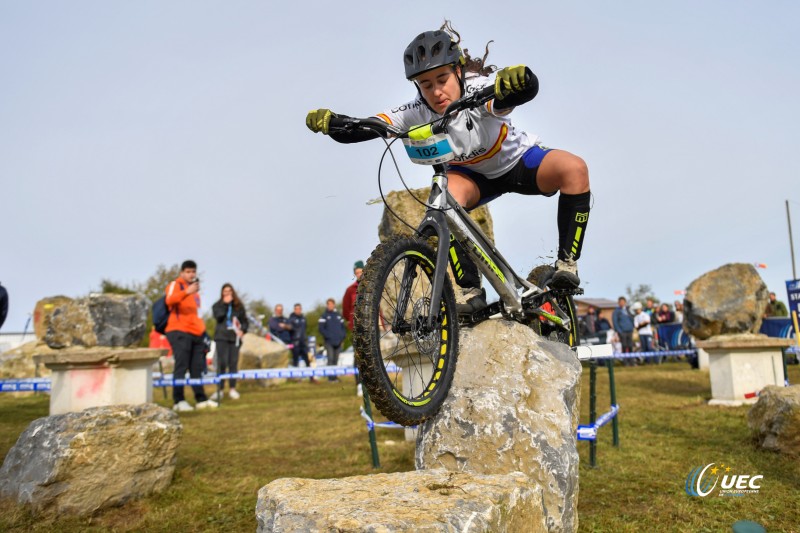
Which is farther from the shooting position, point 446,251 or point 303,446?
point 303,446

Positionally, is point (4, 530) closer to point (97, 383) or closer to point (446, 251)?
point (446, 251)

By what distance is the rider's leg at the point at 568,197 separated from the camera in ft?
14.1

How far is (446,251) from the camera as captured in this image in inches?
141

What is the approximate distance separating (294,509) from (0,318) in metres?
8.96

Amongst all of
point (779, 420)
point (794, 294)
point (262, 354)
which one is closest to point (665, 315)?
point (794, 294)

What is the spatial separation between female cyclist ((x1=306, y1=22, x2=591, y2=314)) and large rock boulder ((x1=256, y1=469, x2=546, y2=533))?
1.60 meters

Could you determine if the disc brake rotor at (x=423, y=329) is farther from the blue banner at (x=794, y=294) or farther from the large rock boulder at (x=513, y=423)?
the blue banner at (x=794, y=294)

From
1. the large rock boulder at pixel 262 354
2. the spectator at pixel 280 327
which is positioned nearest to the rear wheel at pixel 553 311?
the spectator at pixel 280 327

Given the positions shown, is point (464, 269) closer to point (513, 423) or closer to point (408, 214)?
point (513, 423)

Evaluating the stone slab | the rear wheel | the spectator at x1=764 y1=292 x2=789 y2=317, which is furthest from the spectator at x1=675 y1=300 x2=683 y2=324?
the rear wheel

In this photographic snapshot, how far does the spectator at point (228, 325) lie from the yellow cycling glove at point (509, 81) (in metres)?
10.7

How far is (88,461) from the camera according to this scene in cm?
492

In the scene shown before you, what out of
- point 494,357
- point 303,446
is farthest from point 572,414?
point 303,446

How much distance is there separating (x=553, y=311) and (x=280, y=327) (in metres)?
16.5
